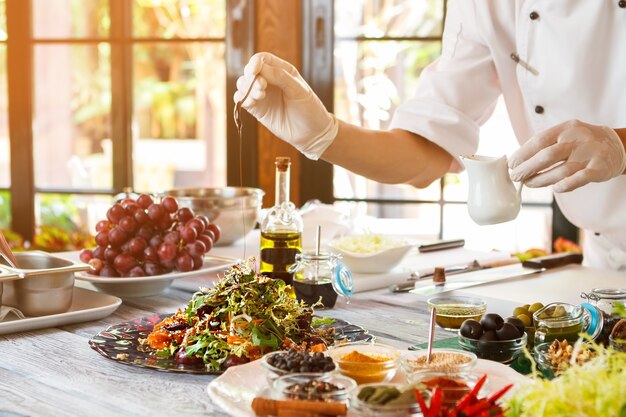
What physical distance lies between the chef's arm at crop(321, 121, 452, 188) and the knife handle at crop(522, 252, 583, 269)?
436 mm

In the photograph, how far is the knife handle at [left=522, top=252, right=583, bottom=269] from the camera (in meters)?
2.00

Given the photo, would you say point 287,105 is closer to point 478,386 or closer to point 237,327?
point 237,327

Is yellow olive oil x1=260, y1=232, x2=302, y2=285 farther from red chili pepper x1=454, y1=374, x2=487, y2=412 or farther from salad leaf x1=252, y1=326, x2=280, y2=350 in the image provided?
red chili pepper x1=454, y1=374, x2=487, y2=412

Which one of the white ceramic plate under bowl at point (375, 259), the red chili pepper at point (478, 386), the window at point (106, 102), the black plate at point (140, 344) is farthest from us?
the window at point (106, 102)

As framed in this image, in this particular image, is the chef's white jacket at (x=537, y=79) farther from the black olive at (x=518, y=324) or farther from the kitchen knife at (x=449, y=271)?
the black olive at (x=518, y=324)

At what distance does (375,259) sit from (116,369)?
2.53 feet

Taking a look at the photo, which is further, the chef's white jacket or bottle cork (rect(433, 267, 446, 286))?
the chef's white jacket

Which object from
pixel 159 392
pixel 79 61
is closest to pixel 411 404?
pixel 159 392

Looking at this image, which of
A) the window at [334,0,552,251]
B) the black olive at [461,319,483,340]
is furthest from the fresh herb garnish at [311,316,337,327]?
the window at [334,0,552,251]

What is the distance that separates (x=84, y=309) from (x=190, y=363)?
0.41 m

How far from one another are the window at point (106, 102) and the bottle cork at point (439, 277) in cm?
200

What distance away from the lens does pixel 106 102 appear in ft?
12.9

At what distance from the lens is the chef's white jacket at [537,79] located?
83.4 inches

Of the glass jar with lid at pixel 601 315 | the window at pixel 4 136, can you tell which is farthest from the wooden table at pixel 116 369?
the window at pixel 4 136
